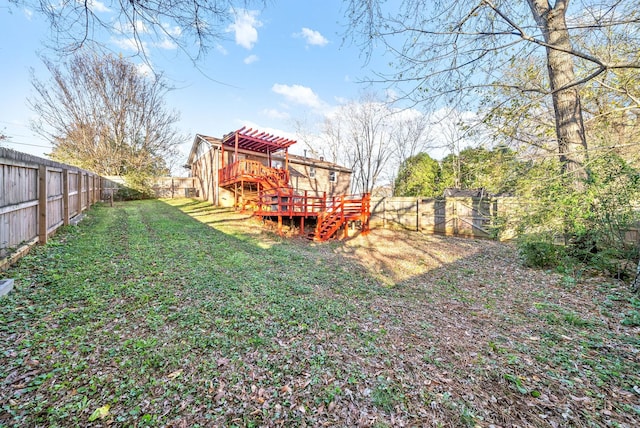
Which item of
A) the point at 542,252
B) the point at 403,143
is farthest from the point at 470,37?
the point at 403,143

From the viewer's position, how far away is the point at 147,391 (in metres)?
2.12

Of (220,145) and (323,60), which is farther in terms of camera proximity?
(220,145)

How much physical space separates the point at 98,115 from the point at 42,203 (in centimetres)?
1960

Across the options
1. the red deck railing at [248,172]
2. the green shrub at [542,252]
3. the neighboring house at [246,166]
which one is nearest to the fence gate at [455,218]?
the green shrub at [542,252]

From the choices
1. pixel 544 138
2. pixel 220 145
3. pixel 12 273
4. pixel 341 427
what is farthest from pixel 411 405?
pixel 220 145

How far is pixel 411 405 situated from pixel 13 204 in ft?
20.0

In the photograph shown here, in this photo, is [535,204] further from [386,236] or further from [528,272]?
[386,236]

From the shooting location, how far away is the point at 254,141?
1430cm

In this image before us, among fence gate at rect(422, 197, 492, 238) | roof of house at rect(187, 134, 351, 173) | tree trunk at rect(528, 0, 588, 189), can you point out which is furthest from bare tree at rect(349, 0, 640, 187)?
roof of house at rect(187, 134, 351, 173)

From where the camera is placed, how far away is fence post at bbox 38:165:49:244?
483 centimetres

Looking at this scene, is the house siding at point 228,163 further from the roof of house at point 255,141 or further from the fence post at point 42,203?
the fence post at point 42,203

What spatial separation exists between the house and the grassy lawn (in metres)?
5.74

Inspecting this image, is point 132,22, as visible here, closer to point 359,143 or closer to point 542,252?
point 542,252

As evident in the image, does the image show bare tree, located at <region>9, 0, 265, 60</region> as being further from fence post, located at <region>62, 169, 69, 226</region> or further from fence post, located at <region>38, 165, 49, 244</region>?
fence post, located at <region>62, 169, 69, 226</region>
